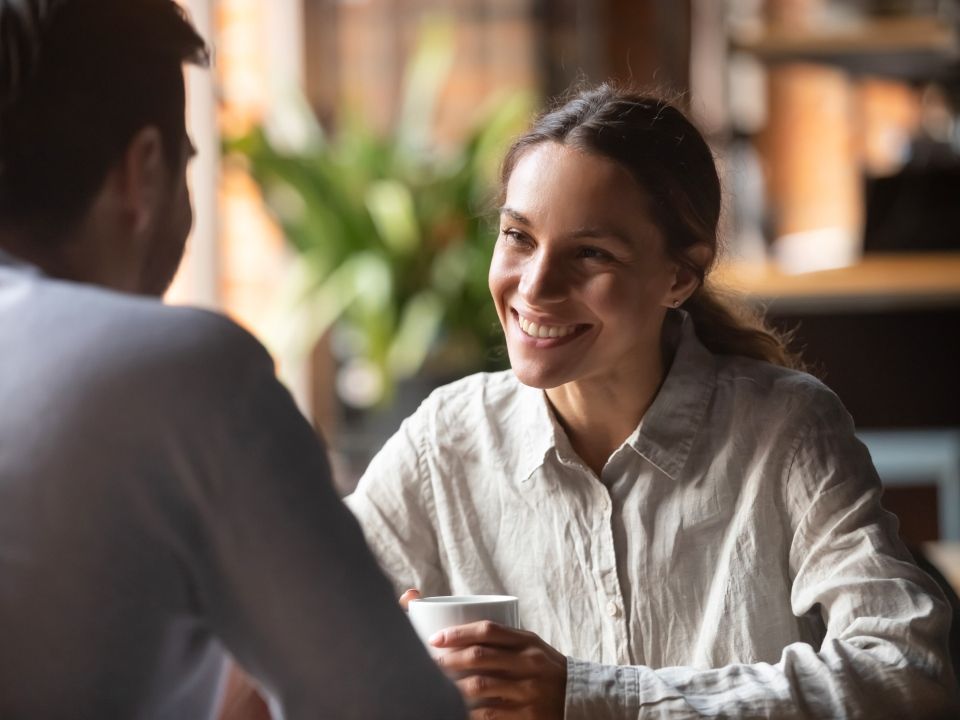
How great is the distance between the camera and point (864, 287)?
8.13 ft

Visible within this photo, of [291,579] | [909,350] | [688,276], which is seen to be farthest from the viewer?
[909,350]

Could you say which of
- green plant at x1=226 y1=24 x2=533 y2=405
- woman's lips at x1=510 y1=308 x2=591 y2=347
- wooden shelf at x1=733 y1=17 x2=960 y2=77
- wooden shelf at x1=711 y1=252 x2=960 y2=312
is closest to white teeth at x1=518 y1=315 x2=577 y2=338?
woman's lips at x1=510 y1=308 x2=591 y2=347

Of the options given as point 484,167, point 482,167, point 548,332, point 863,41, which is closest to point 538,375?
point 548,332

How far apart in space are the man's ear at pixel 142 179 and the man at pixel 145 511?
0.03 m

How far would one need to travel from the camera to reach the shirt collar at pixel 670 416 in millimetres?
768

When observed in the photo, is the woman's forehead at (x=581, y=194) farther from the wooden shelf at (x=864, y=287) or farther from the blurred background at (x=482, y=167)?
the wooden shelf at (x=864, y=287)

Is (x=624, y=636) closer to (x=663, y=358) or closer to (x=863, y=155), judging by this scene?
(x=663, y=358)

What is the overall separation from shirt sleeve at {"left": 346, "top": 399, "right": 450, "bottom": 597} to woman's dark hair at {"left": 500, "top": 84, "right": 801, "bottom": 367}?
19 centimetres

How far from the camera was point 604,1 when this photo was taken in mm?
3674

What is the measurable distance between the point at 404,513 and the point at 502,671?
198 millimetres

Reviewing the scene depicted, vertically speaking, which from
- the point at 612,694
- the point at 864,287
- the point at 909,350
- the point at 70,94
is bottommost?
the point at 909,350

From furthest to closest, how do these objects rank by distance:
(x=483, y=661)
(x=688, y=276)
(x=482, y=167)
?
(x=482, y=167), (x=688, y=276), (x=483, y=661)

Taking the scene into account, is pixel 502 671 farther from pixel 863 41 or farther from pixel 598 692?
pixel 863 41

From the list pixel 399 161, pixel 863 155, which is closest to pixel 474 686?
pixel 399 161
